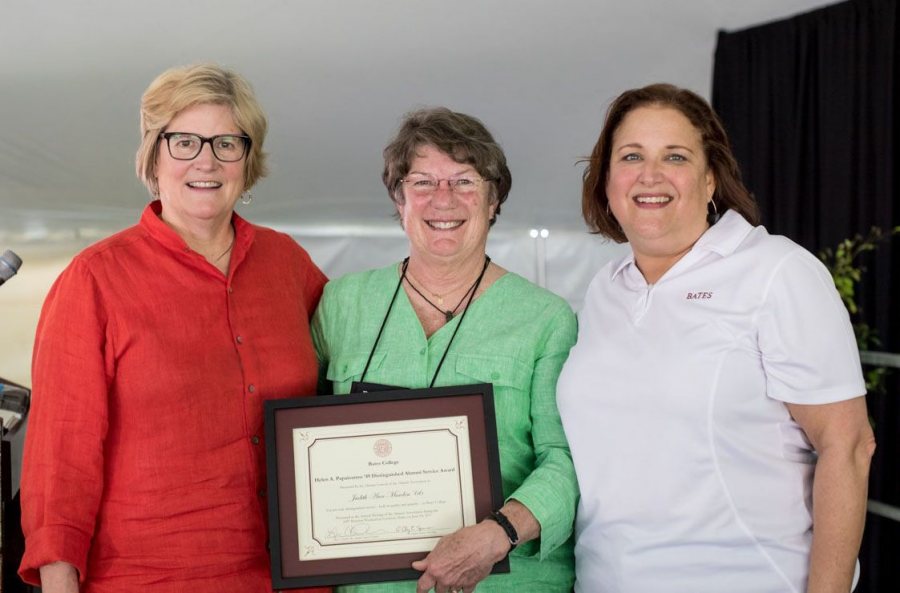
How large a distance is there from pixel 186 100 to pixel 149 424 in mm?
653

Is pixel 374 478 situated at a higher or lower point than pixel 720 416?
lower

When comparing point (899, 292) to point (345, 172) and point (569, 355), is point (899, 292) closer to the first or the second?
point (345, 172)

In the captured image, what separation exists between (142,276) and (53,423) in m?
0.33

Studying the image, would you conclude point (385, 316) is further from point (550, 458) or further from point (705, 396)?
point (705, 396)

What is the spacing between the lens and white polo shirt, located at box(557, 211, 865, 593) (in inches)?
68.3

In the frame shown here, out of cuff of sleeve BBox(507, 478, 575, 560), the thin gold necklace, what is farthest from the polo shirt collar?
the thin gold necklace

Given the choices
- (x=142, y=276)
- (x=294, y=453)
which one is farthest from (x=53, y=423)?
(x=294, y=453)

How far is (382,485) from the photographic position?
74.2 inches

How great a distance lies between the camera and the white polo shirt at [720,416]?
5.69ft

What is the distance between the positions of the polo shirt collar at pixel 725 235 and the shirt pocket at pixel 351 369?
71 centimetres

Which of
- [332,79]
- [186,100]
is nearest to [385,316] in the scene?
[186,100]

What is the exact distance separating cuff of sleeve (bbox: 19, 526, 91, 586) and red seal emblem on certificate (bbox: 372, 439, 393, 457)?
0.56 metres

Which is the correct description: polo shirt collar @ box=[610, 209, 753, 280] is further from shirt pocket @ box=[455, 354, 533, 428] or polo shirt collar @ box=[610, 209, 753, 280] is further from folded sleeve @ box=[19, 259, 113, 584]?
folded sleeve @ box=[19, 259, 113, 584]

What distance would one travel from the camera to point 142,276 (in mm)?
1917
